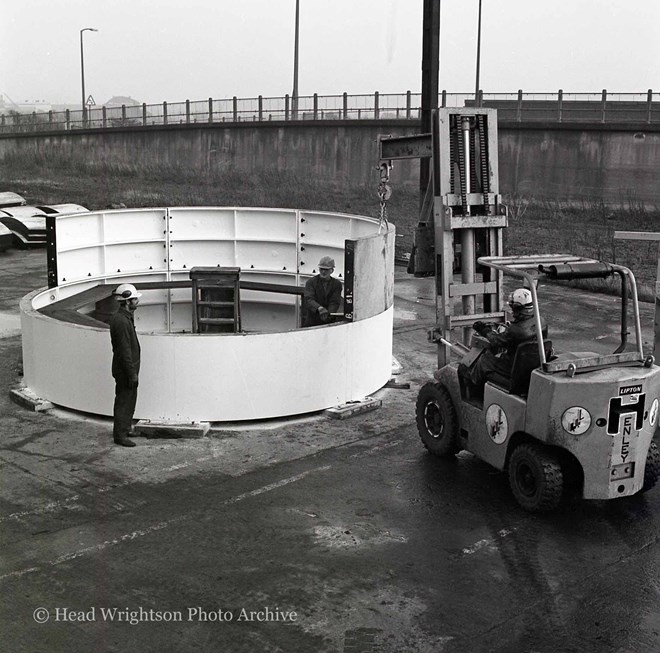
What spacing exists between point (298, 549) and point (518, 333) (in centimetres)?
276

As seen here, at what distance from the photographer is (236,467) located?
371 inches

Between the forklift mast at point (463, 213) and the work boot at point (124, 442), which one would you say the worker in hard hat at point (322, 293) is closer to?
the forklift mast at point (463, 213)

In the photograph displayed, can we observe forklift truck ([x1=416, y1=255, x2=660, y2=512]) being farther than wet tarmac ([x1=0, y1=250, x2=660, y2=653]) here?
Yes

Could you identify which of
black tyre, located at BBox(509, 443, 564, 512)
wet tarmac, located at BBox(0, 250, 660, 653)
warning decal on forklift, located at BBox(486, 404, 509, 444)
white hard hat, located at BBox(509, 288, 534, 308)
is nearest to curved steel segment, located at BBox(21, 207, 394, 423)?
wet tarmac, located at BBox(0, 250, 660, 653)

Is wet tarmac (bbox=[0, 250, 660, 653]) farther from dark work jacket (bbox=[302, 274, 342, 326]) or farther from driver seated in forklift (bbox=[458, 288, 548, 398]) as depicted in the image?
dark work jacket (bbox=[302, 274, 342, 326])

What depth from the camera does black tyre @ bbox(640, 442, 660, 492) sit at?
851 cm

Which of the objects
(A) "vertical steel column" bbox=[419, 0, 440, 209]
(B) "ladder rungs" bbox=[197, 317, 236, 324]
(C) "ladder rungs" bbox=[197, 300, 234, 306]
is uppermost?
(A) "vertical steel column" bbox=[419, 0, 440, 209]

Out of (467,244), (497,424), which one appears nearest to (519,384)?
(497,424)

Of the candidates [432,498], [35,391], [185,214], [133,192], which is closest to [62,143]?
[133,192]

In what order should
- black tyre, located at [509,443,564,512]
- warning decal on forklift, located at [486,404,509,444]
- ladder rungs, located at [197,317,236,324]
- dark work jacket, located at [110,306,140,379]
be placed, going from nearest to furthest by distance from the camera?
black tyre, located at [509,443,564,512] < warning decal on forklift, located at [486,404,509,444] < dark work jacket, located at [110,306,140,379] < ladder rungs, located at [197,317,236,324]

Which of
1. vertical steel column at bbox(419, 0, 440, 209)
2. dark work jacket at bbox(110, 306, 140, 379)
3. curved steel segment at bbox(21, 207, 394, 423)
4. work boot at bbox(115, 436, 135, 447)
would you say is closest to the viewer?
dark work jacket at bbox(110, 306, 140, 379)

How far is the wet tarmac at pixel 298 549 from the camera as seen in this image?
631 cm

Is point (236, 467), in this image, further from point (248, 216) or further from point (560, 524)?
point (248, 216)

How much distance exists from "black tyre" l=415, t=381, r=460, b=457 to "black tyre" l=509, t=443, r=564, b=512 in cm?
100
